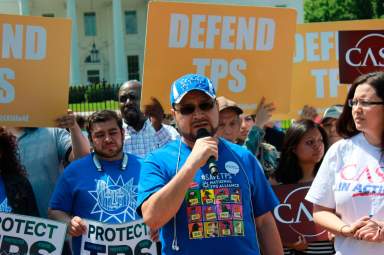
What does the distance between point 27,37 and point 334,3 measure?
51.7 metres

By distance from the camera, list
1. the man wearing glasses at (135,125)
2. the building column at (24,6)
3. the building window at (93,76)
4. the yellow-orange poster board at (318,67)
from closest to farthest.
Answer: the man wearing glasses at (135,125)
the yellow-orange poster board at (318,67)
the building column at (24,6)
the building window at (93,76)

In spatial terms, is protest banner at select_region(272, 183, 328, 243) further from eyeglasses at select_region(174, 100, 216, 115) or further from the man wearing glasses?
eyeglasses at select_region(174, 100, 216, 115)

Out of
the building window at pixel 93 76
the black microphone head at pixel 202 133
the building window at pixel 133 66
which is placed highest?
the building window at pixel 133 66

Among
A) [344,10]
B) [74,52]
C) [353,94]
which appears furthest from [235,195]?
[344,10]

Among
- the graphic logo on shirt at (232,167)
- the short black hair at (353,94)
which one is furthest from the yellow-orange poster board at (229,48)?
the graphic logo on shirt at (232,167)

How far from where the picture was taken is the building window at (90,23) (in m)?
56.9

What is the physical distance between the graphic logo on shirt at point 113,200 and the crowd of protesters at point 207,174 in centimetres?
2

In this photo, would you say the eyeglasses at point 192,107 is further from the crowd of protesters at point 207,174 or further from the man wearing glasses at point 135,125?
the man wearing glasses at point 135,125

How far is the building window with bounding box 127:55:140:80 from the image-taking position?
57844 millimetres

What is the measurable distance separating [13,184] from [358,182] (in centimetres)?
255

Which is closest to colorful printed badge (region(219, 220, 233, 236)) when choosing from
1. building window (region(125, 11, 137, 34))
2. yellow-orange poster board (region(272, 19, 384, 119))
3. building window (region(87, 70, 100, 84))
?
yellow-orange poster board (region(272, 19, 384, 119))

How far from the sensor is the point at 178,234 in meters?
2.84

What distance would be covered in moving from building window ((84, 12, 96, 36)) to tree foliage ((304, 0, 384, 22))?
21564 millimetres

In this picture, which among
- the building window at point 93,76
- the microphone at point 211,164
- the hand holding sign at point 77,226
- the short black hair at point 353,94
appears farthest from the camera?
the building window at point 93,76
